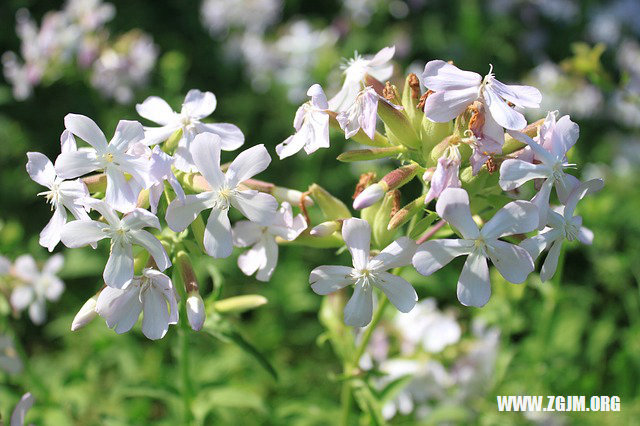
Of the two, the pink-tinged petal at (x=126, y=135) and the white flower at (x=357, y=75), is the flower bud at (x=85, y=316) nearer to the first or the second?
the pink-tinged petal at (x=126, y=135)

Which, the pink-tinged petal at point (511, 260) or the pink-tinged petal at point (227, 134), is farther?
the pink-tinged petal at point (227, 134)

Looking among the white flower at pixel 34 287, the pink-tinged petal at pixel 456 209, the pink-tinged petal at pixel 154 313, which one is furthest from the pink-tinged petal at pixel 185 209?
the white flower at pixel 34 287

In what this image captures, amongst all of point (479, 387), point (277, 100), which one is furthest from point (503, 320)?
point (277, 100)

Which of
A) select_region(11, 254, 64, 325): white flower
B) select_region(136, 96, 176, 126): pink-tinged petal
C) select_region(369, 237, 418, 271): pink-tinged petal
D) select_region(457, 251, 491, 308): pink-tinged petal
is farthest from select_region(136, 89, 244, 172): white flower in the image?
select_region(11, 254, 64, 325): white flower

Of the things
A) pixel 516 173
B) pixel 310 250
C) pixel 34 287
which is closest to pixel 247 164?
pixel 516 173

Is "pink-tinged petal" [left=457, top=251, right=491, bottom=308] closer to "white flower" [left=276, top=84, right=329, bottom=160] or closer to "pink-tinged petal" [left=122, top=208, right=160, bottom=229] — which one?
"white flower" [left=276, top=84, right=329, bottom=160]

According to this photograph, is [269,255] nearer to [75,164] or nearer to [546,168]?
[75,164]

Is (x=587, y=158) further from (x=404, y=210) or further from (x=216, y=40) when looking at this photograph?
(x=404, y=210)

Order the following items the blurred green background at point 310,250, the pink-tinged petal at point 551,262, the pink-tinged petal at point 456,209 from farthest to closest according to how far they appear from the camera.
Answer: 1. the blurred green background at point 310,250
2. the pink-tinged petal at point 551,262
3. the pink-tinged petal at point 456,209
